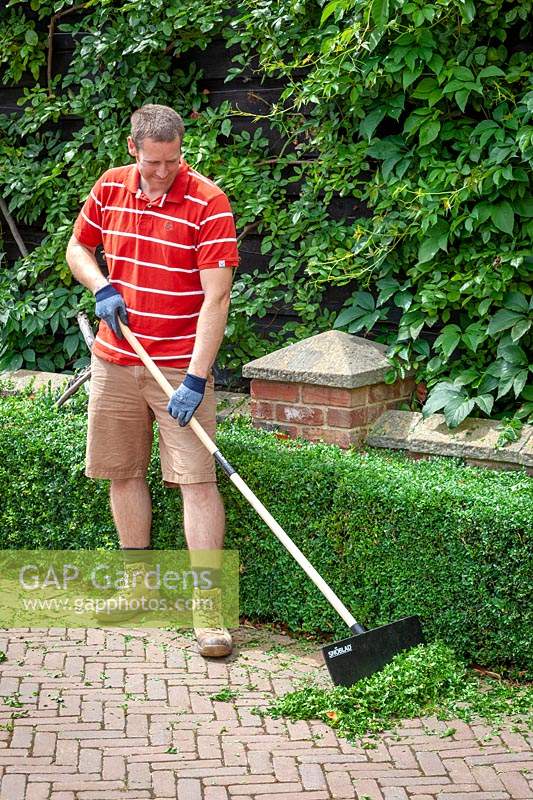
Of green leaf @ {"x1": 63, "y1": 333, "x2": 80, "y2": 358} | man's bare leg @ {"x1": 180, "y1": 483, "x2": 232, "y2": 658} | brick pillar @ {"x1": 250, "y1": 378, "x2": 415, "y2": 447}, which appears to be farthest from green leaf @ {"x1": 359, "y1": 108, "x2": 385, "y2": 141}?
green leaf @ {"x1": 63, "y1": 333, "x2": 80, "y2": 358}

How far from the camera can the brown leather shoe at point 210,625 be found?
15.3 feet

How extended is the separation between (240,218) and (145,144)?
191 cm

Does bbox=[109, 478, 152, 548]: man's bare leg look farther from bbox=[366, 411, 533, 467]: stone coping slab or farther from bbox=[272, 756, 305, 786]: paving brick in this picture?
bbox=[272, 756, 305, 786]: paving brick

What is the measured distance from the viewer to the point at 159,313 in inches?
186

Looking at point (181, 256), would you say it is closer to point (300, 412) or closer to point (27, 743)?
point (300, 412)

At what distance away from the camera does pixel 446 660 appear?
4.37 meters

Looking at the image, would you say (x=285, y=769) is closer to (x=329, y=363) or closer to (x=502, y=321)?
(x=329, y=363)

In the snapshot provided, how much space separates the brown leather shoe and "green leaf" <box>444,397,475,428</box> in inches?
52.1

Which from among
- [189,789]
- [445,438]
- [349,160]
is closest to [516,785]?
[189,789]

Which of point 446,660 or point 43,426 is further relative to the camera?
point 43,426

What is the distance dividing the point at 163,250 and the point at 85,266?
17.6 inches

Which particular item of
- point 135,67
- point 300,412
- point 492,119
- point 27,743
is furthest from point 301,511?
point 135,67

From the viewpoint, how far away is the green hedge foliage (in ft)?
14.4

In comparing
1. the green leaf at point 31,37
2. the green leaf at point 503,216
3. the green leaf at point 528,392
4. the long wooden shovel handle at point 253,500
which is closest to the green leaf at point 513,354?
the green leaf at point 528,392
